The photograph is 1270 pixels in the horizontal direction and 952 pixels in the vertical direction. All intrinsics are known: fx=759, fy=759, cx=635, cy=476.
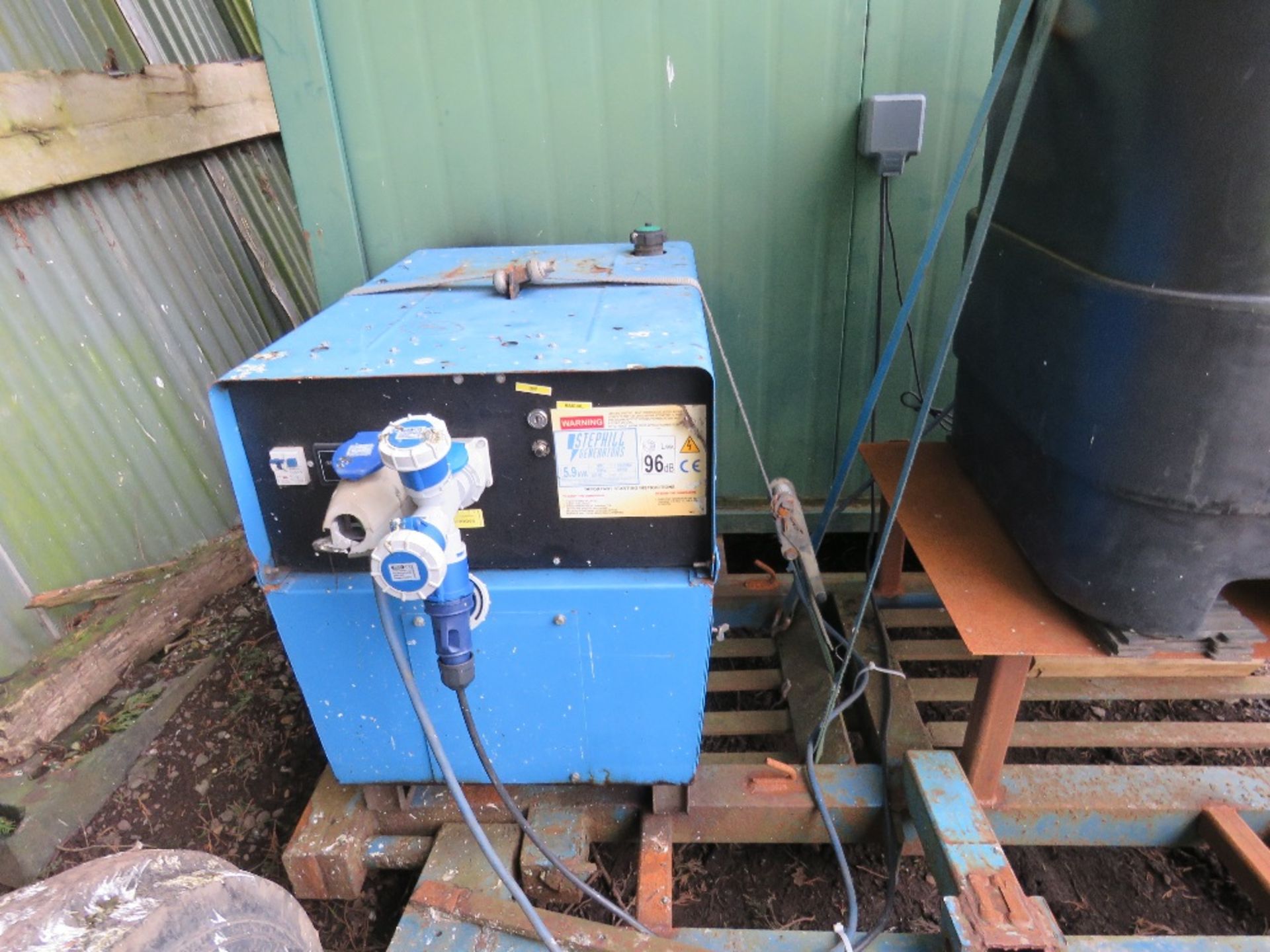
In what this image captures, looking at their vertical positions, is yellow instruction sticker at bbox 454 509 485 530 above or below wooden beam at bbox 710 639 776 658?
above

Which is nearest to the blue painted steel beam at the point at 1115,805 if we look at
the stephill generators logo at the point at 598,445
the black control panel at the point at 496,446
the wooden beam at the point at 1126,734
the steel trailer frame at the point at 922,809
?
the steel trailer frame at the point at 922,809

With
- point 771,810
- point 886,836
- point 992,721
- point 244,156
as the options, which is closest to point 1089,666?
point 992,721

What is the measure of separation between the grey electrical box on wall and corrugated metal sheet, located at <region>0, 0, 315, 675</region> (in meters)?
1.99

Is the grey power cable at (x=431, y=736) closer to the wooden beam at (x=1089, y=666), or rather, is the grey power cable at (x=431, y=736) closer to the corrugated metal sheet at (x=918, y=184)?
the wooden beam at (x=1089, y=666)

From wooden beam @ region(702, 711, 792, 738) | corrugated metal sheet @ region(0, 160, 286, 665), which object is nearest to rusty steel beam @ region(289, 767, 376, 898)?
wooden beam @ region(702, 711, 792, 738)

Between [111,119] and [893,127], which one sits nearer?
[893,127]

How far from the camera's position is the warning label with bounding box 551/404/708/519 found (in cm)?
100

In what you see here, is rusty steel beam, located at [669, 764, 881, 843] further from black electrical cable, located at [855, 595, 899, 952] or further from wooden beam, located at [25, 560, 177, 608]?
wooden beam, located at [25, 560, 177, 608]

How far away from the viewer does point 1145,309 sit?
886mm

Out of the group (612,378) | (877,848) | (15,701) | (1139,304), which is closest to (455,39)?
(612,378)

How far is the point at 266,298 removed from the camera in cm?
294

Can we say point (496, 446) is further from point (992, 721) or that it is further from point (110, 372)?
point (110, 372)

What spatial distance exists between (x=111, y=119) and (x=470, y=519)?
6.40 ft

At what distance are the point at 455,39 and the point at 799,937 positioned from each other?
5.79 ft
